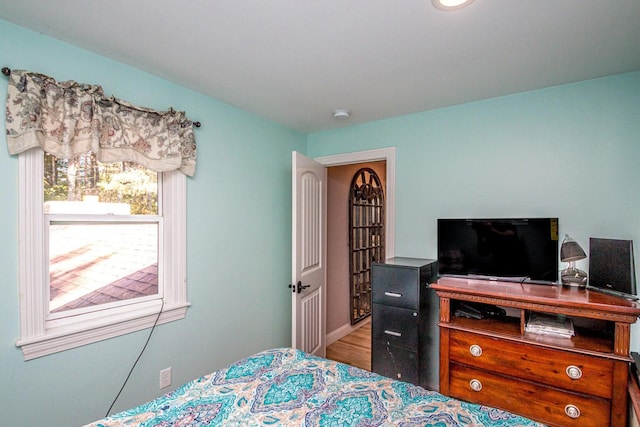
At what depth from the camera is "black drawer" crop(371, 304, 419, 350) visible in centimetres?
225

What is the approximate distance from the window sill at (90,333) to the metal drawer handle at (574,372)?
7.93ft

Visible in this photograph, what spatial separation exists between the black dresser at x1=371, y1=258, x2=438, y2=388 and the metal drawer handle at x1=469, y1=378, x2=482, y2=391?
0.35 m

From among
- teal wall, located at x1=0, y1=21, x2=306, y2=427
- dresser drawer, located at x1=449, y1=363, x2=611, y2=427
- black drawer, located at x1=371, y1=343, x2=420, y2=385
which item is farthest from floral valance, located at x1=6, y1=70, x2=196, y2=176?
dresser drawer, located at x1=449, y1=363, x2=611, y2=427

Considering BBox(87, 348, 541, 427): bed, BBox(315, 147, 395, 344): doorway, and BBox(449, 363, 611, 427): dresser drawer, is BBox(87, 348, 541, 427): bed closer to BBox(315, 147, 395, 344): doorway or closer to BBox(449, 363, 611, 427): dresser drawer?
BBox(449, 363, 611, 427): dresser drawer

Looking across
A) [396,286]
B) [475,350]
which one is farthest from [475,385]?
[396,286]

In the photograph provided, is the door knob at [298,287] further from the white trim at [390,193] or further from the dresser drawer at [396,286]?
the white trim at [390,193]

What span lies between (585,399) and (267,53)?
2.60m

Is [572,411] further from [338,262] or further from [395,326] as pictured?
[338,262]

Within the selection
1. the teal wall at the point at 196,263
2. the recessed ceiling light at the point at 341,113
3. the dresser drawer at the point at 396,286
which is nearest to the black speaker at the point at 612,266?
the dresser drawer at the point at 396,286

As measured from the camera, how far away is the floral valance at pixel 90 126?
59.3 inches

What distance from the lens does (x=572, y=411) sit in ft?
5.65

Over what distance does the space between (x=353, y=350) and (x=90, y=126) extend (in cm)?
319

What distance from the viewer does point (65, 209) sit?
1751 millimetres

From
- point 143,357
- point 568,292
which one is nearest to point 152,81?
point 143,357
